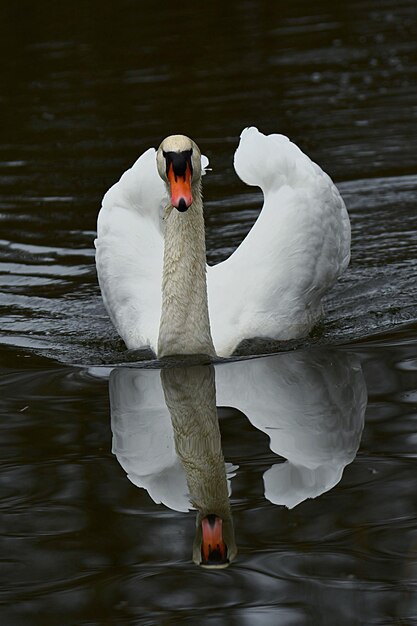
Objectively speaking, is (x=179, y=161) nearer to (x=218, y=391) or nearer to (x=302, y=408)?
(x=218, y=391)

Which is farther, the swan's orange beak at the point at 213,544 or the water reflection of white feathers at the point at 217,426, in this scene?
the water reflection of white feathers at the point at 217,426

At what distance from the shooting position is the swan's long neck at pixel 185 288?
7969 millimetres

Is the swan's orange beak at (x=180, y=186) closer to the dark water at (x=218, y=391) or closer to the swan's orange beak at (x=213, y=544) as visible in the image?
the dark water at (x=218, y=391)

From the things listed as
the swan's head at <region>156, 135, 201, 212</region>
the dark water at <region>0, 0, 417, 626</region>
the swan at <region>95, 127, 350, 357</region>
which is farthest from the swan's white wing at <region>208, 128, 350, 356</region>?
the swan's head at <region>156, 135, 201, 212</region>

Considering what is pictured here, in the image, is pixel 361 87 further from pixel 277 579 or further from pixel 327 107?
pixel 277 579

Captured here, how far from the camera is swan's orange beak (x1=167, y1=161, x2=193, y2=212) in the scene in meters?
7.39

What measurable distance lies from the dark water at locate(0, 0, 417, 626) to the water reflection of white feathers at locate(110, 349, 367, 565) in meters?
0.02

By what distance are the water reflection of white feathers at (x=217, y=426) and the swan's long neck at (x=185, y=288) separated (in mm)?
172

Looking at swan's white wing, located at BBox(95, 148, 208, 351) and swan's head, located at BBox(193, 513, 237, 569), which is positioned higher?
swan's white wing, located at BBox(95, 148, 208, 351)

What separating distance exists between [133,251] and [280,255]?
106 centimetres

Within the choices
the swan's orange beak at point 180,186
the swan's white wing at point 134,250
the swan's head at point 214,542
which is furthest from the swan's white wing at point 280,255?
the swan's head at point 214,542

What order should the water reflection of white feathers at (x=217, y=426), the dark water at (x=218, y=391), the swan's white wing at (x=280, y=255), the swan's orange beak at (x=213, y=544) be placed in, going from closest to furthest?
the dark water at (x=218, y=391) → the swan's orange beak at (x=213, y=544) → the water reflection of white feathers at (x=217, y=426) → the swan's white wing at (x=280, y=255)

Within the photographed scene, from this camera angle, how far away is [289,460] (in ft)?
21.1

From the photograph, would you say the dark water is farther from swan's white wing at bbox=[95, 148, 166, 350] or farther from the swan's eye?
the swan's eye
